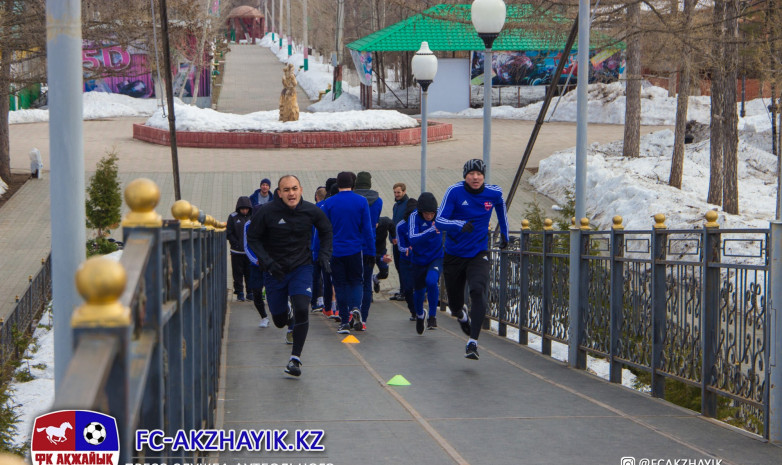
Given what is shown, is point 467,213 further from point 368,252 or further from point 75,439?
point 75,439

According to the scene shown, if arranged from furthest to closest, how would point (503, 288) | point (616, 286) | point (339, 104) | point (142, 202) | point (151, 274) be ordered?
point (339, 104) → point (503, 288) → point (616, 286) → point (151, 274) → point (142, 202)

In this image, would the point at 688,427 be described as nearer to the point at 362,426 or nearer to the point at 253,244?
the point at 362,426

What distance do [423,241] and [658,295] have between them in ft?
11.2

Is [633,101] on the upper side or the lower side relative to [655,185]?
upper

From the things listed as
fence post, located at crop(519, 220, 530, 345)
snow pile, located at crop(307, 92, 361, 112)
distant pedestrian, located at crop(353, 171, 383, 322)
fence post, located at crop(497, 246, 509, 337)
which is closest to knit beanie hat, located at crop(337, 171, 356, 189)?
distant pedestrian, located at crop(353, 171, 383, 322)

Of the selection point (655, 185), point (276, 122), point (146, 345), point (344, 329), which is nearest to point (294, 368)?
point (344, 329)

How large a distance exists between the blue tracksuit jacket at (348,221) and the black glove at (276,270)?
2532 millimetres

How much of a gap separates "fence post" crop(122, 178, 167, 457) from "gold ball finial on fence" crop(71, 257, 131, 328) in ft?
2.07

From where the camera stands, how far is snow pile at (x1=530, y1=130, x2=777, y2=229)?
2144cm

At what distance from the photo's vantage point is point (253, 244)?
8281mm

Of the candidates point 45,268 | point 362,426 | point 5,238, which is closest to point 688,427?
point 362,426

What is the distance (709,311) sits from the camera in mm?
6996

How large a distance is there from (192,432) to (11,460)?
2657 mm

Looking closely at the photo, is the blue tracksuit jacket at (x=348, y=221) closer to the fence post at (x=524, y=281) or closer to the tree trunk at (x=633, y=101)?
the fence post at (x=524, y=281)
